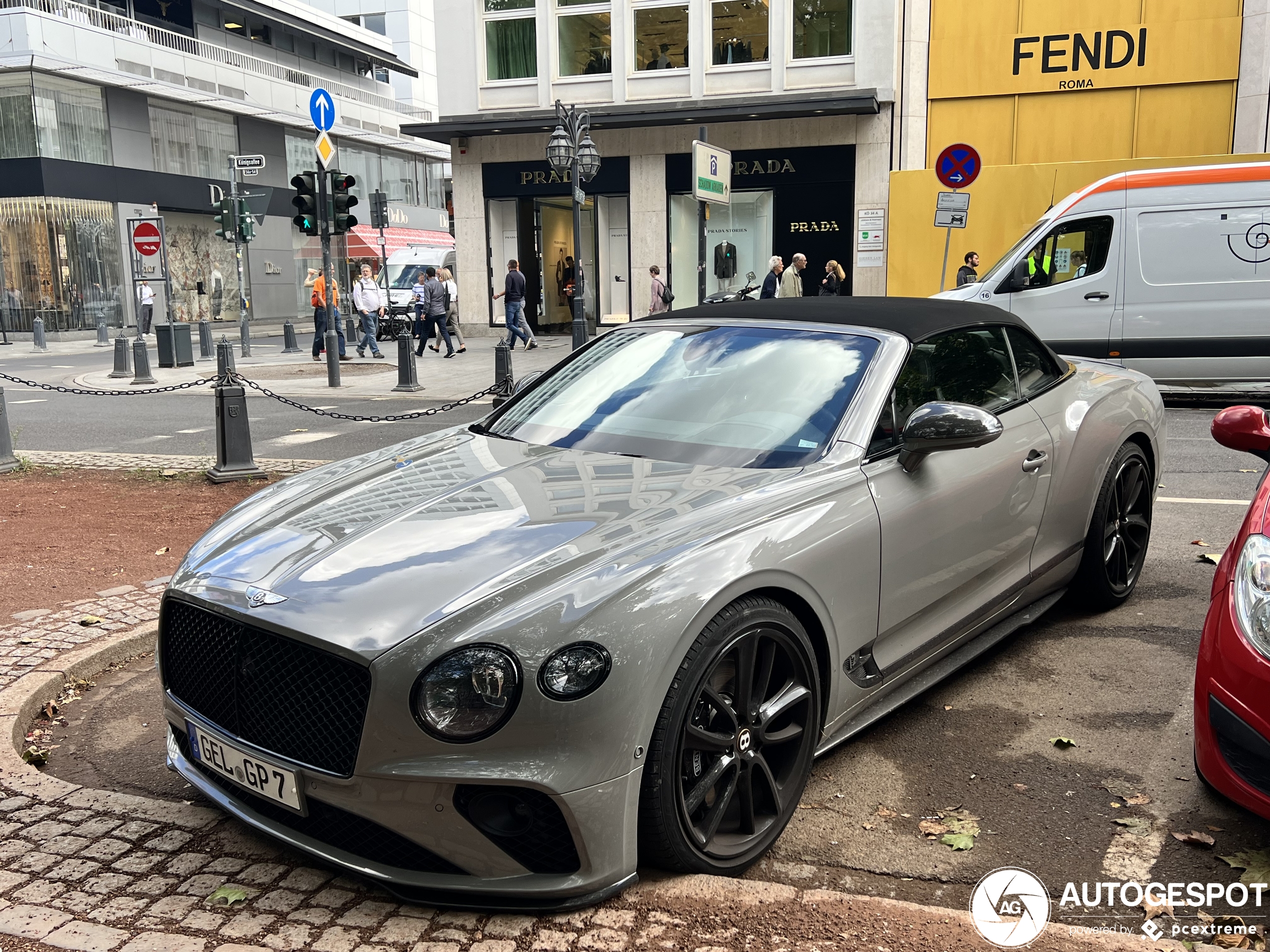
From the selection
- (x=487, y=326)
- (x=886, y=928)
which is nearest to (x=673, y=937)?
(x=886, y=928)

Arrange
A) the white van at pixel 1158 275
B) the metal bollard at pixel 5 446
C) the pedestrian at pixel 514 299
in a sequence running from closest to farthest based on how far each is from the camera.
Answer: the metal bollard at pixel 5 446, the white van at pixel 1158 275, the pedestrian at pixel 514 299

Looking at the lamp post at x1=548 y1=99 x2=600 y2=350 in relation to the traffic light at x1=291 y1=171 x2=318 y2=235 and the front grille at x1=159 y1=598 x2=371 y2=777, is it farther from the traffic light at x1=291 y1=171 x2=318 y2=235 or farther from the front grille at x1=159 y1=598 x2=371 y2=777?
the front grille at x1=159 y1=598 x2=371 y2=777

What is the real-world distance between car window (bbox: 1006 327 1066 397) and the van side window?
857 centimetres

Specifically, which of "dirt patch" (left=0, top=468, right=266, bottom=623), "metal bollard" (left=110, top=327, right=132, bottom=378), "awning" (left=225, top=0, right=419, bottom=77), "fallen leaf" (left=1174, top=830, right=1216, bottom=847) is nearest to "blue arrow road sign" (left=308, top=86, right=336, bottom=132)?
"metal bollard" (left=110, top=327, right=132, bottom=378)

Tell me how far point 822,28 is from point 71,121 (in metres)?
25.6

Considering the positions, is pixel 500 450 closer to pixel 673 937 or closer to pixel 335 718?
pixel 335 718

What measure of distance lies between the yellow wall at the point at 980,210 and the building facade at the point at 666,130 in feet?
3.20

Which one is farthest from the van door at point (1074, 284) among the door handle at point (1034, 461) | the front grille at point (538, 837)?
the front grille at point (538, 837)

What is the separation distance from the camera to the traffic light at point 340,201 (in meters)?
16.6

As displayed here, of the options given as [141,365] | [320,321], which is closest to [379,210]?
[320,321]

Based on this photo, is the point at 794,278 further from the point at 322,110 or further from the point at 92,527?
the point at 92,527

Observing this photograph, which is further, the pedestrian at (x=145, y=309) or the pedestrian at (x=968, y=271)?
the pedestrian at (x=145, y=309)

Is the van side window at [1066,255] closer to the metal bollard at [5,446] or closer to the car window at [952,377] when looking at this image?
the car window at [952,377]

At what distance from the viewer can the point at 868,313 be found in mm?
4047
